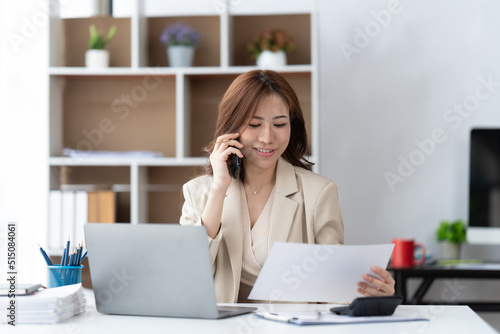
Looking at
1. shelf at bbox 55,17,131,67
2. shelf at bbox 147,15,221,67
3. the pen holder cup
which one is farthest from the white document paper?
shelf at bbox 55,17,131,67

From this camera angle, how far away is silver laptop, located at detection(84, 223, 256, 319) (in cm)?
143

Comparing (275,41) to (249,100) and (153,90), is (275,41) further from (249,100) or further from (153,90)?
(249,100)

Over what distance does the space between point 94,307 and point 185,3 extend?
2.32 metres

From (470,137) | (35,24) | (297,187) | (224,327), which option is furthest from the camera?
(35,24)

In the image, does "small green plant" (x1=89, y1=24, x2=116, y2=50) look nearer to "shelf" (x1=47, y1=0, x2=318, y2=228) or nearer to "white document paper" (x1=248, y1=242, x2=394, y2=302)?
"shelf" (x1=47, y1=0, x2=318, y2=228)

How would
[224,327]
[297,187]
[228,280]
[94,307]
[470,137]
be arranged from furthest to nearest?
[470,137] < [297,187] < [228,280] < [94,307] < [224,327]

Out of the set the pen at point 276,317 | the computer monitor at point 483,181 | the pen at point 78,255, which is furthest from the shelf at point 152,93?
the pen at point 276,317

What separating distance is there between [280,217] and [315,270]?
563 mm

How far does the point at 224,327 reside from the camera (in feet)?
4.46

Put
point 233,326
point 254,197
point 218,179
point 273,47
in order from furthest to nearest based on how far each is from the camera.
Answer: point 273,47, point 254,197, point 218,179, point 233,326

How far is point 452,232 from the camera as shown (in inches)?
128

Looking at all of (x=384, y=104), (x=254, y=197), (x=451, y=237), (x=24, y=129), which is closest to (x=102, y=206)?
(x=24, y=129)

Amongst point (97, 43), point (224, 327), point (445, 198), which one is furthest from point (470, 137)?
point (224, 327)

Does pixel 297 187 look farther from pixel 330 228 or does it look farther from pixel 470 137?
pixel 470 137
